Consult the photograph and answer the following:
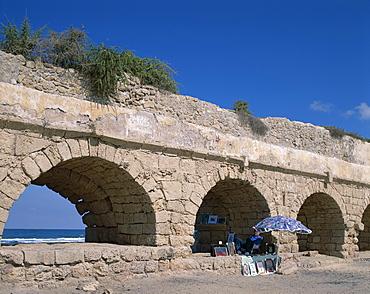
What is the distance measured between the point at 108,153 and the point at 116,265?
1868mm

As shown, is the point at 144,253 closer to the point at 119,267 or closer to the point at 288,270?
the point at 119,267

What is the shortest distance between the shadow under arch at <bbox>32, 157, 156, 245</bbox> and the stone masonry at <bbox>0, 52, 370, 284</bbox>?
0.02 m

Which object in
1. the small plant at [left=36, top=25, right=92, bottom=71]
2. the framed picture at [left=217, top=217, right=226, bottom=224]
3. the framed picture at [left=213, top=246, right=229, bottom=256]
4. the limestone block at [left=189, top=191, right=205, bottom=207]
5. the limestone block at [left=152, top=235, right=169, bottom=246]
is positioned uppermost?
the small plant at [left=36, top=25, right=92, bottom=71]

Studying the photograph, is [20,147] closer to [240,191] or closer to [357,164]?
[240,191]

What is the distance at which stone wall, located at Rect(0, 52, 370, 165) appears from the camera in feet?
22.2

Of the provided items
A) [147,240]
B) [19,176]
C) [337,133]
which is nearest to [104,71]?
[19,176]

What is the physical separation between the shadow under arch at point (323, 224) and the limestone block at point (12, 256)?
8.16 metres

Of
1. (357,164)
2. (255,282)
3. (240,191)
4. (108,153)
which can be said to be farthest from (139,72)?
(357,164)

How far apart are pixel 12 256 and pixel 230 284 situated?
11.7ft

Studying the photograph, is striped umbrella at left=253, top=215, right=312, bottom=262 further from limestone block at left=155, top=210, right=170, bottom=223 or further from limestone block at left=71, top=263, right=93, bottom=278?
limestone block at left=71, top=263, right=93, bottom=278

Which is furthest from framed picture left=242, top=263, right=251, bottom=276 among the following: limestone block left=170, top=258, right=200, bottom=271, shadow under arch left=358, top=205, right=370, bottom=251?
shadow under arch left=358, top=205, right=370, bottom=251

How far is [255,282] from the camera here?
24.4 feet

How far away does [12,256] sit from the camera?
5.70m

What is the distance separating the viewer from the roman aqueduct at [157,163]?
6.36 meters
